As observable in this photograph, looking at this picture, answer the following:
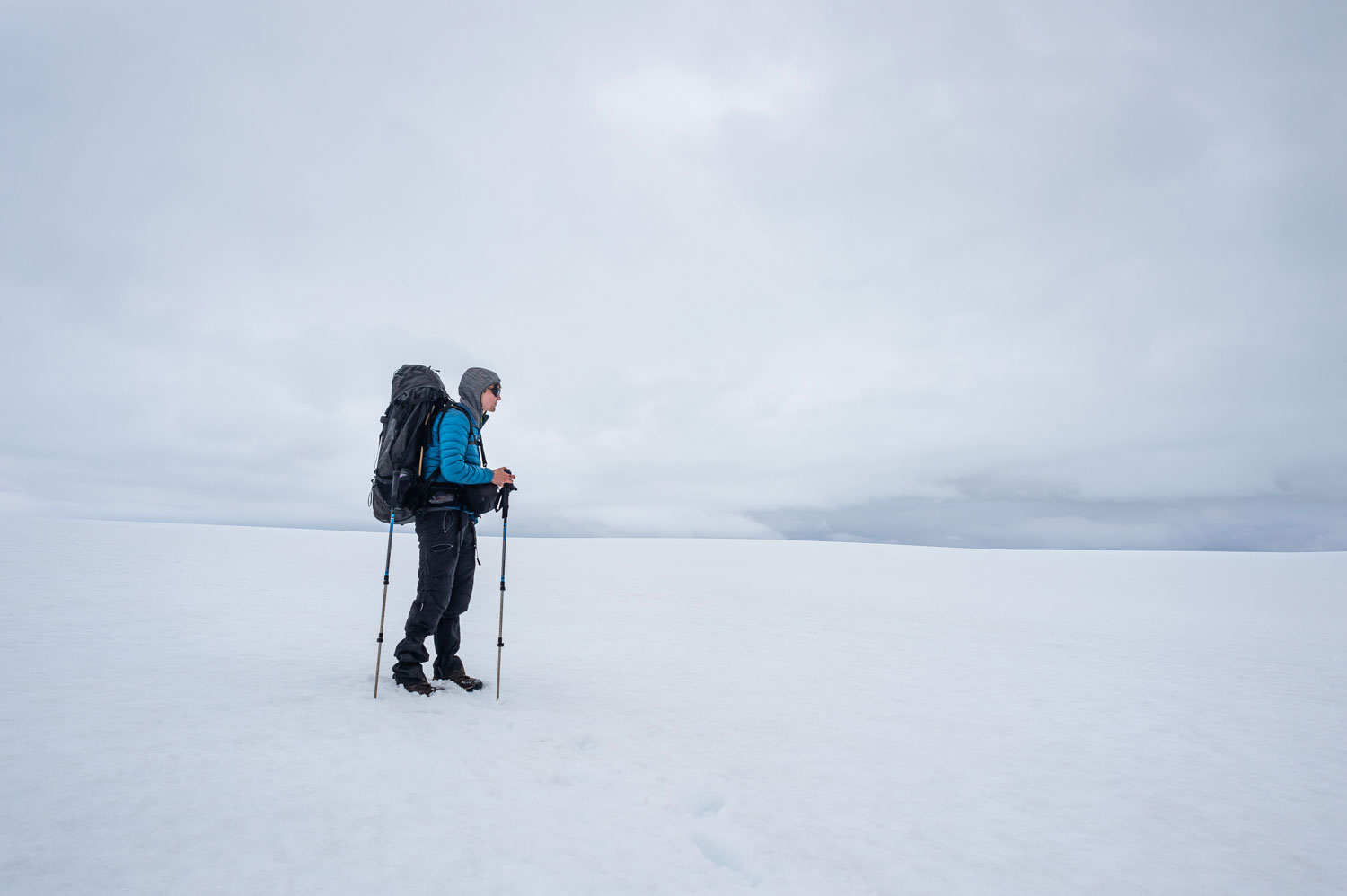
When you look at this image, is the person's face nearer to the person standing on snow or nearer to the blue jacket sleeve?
the person standing on snow

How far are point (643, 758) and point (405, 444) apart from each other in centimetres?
350

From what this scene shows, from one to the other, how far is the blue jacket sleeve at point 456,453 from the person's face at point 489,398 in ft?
1.65

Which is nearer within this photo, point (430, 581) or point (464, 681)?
point (430, 581)

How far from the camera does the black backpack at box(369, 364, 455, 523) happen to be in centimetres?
539

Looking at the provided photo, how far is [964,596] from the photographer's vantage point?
17.7m

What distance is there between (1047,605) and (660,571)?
485 inches

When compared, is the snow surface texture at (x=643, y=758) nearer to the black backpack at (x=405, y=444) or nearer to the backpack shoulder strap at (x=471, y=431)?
the black backpack at (x=405, y=444)

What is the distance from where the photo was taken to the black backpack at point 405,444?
5.39 m

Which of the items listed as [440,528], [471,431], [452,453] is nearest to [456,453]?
[452,453]

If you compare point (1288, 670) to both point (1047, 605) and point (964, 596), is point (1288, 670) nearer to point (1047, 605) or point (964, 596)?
point (1047, 605)

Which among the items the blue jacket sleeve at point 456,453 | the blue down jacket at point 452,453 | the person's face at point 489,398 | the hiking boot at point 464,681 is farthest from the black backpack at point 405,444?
the hiking boot at point 464,681

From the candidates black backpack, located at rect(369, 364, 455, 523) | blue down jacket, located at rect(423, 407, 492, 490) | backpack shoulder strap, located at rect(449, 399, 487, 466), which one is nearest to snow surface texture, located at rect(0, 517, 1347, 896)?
black backpack, located at rect(369, 364, 455, 523)

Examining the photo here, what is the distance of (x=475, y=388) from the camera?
19.7 feet

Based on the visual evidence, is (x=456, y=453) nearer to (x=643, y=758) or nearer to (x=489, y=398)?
(x=489, y=398)
